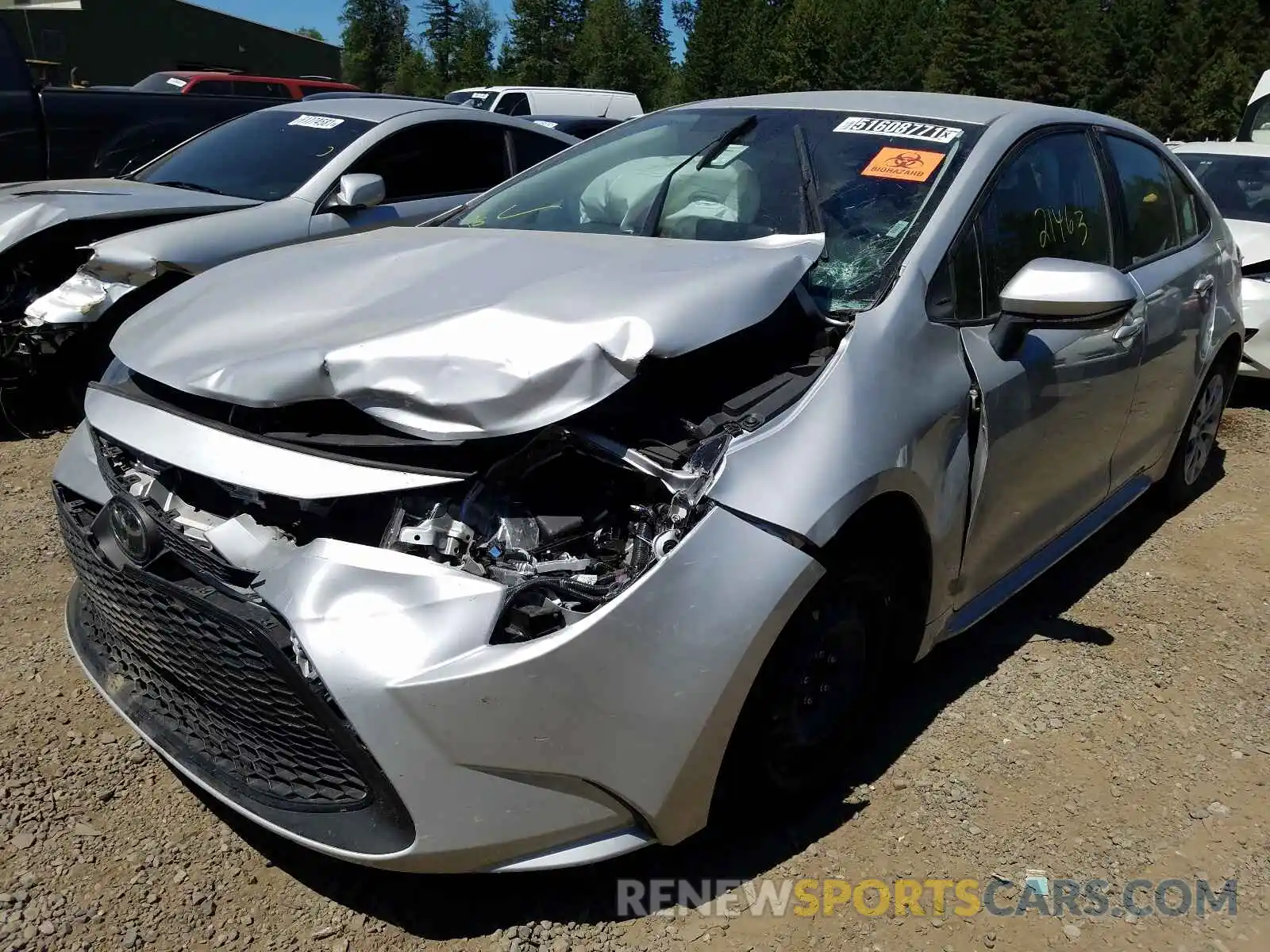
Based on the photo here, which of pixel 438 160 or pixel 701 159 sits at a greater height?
pixel 701 159

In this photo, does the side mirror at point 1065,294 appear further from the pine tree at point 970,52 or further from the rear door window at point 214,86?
the pine tree at point 970,52

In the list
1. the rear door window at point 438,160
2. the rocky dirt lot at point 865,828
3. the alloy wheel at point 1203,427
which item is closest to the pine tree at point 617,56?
the rear door window at point 438,160

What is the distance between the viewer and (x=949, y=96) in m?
3.22

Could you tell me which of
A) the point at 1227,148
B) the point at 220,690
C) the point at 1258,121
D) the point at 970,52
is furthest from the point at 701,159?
the point at 970,52

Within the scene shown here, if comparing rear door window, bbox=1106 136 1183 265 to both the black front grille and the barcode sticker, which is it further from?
the barcode sticker

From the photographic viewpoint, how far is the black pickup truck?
6.42 metres

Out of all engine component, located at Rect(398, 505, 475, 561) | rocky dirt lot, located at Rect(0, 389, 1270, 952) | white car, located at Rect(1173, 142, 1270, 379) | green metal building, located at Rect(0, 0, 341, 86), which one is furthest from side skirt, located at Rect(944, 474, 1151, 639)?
green metal building, located at Rect(0, 0, 341, 86)

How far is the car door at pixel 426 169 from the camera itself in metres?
5.43

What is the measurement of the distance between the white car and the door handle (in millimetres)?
2745

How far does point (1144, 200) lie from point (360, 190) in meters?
3.59

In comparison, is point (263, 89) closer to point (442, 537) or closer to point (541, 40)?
point (442, 537)

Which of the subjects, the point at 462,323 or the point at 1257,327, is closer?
the point at 462,323

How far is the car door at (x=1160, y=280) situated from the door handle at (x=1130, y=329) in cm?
4

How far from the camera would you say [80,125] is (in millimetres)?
6711
